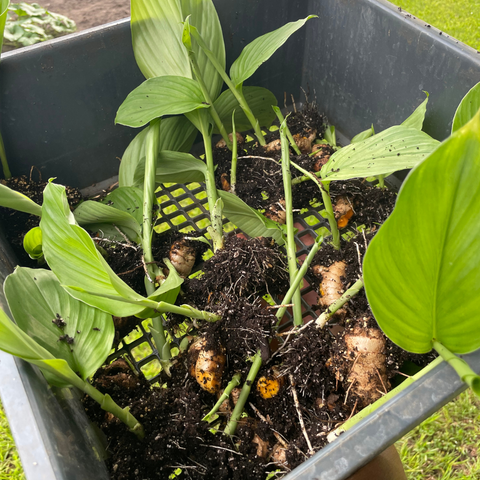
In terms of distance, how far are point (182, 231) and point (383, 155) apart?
1.70ft

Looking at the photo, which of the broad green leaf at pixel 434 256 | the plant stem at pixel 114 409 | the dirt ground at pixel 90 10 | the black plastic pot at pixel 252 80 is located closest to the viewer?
the broad green leaf at pixel 434 256

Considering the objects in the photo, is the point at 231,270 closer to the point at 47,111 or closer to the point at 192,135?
the point at 192,135

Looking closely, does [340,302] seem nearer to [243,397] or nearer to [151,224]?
[243,397]

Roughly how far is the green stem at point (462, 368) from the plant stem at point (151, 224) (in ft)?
1.40

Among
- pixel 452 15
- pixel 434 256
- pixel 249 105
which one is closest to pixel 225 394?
pixel 434 256

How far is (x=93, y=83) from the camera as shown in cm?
88

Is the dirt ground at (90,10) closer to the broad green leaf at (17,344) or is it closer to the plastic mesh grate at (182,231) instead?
the plastic mesh grate at (182,231)

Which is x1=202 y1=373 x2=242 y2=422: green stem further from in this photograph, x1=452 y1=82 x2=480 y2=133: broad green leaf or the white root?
x1=452 y1=82 x2=480 y2=133: broad green leaf

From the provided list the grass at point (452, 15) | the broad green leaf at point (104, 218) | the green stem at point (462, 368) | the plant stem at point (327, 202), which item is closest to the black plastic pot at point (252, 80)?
the broad green leaf at point (104, 218)

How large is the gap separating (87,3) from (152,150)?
6.74 ft

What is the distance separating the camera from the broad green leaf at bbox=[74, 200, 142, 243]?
0.75 metres

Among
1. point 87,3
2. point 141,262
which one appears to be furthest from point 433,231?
point 87,3

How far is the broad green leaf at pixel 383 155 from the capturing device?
2.01ft

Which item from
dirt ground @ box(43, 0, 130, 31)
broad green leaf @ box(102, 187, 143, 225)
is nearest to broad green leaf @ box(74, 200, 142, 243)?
broad green leaf @ box(102, 187, 143, 225)
